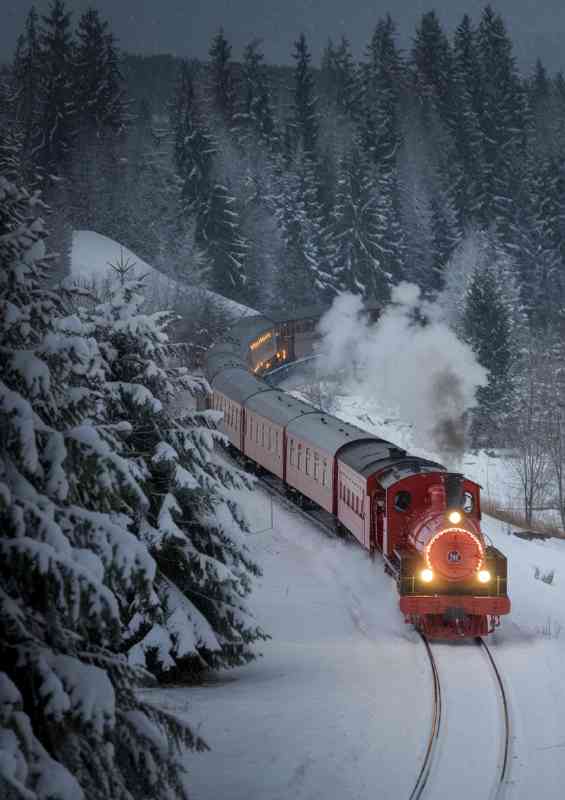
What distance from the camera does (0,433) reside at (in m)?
8.27

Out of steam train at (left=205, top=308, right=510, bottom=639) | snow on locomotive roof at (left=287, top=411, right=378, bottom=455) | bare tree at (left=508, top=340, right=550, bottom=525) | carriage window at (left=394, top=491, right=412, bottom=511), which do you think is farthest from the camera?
bare tree at (left=508, top=340, right=550, bottom=525)

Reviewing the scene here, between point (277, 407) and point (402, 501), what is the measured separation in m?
15.7

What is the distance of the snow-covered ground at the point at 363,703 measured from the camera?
43.8ft

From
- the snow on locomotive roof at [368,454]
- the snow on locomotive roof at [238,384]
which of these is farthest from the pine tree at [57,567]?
the snow on locomotive roof at [238,384]

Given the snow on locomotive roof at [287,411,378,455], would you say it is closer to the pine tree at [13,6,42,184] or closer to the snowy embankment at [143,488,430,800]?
the snowy embankment at [143,488,430,800]

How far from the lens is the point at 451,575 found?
2019 cm

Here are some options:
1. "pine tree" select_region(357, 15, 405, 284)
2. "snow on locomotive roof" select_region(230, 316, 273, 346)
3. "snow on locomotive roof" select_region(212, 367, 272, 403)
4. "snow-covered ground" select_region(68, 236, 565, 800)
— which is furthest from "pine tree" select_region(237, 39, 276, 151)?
"snow-covered ground" select_region(68, 236, 565, 800)

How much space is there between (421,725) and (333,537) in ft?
46.7

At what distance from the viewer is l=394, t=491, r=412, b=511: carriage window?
2177 centimetres

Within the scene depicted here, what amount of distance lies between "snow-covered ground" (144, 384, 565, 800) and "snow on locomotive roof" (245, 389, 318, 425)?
9907 millimetres

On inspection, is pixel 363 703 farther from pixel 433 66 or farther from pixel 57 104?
pixel 433 66

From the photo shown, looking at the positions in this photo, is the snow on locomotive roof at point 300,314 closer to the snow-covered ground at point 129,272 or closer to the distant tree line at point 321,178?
the snow-covered ground at point 129,272

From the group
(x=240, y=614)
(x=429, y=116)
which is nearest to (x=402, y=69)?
(x=429, y=116)

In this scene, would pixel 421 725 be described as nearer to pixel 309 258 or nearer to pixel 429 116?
pixel 309 258
